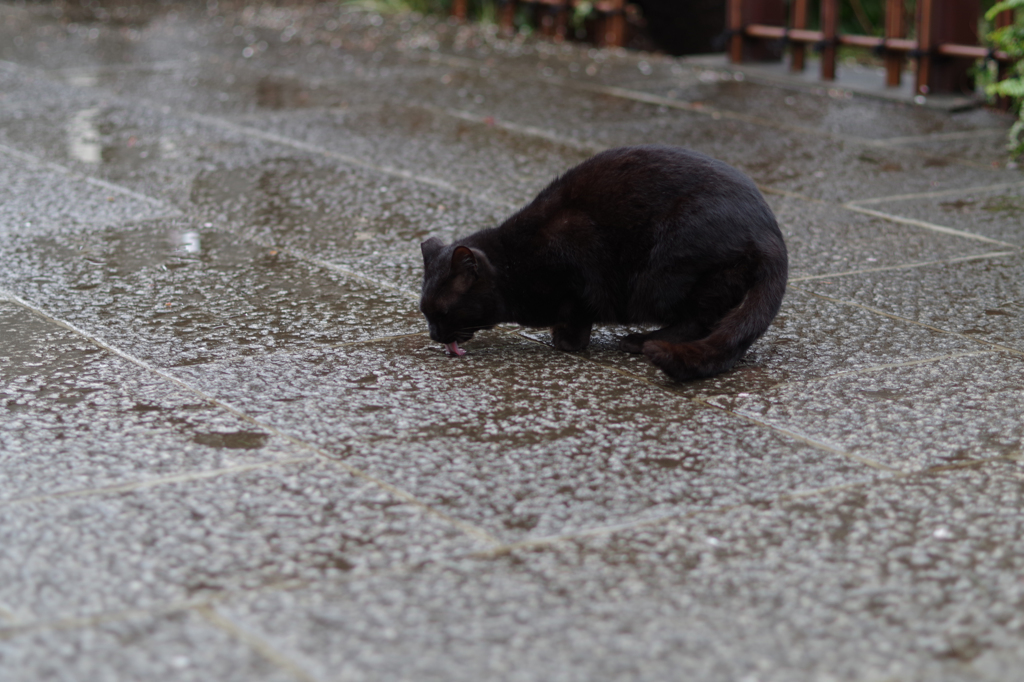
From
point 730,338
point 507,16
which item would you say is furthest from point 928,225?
point 507,16

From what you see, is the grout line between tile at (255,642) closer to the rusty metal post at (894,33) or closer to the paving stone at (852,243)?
the paving stone at (852,243)

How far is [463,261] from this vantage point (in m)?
3.80

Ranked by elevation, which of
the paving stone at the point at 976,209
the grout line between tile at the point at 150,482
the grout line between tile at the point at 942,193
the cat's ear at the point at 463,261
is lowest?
the grout line between tile at the point at 150,482

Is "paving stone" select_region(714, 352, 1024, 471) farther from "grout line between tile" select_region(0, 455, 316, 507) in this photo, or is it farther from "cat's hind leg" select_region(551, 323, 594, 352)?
"grout line between tile" select_region(0, 455, 316, 507)

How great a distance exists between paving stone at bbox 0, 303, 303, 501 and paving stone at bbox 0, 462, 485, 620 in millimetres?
124

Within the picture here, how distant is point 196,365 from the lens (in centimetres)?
373

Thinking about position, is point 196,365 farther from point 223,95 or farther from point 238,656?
point 223,95

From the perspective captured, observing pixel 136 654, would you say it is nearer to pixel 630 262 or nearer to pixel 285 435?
pixel 285 435

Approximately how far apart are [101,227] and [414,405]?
8.09ft

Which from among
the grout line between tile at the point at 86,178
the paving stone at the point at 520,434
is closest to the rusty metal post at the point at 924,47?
the grout line between tile at the point at 86,178

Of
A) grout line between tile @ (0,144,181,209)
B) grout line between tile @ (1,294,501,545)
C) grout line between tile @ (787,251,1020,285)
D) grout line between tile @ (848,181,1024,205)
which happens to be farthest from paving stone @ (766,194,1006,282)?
grout line between tile @ (0,144,181,209)

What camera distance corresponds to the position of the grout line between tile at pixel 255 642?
7.02 ft

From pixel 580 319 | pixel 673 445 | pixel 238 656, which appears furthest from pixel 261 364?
pixel 238 656

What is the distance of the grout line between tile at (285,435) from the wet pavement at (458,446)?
0.04ft
